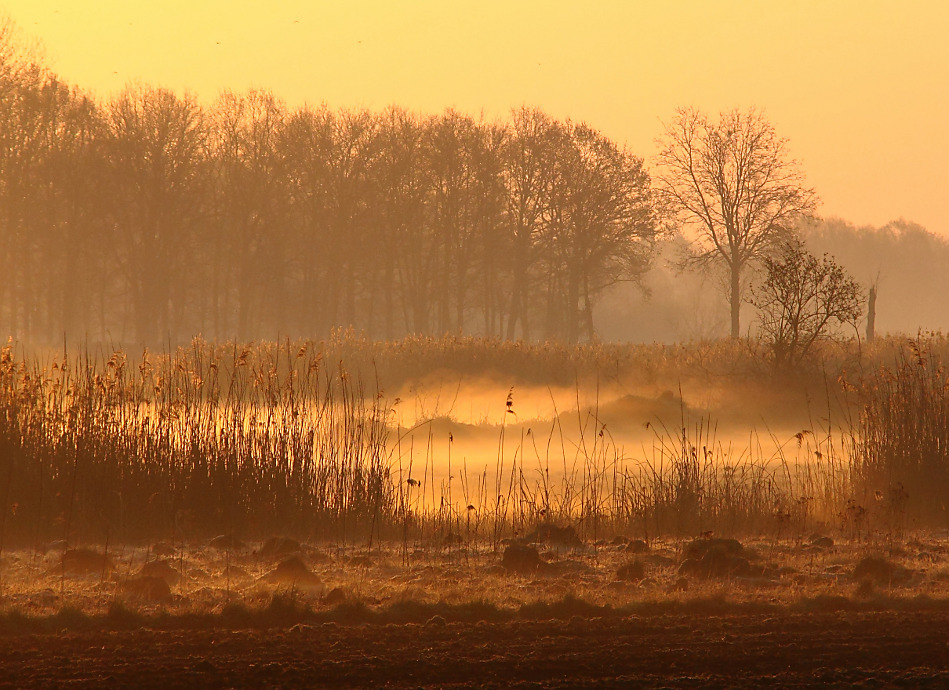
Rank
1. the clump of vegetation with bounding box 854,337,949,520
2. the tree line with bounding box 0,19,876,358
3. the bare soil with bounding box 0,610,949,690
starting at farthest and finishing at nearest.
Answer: the tree line with bounding box 0,19,876,358
the clump of vegetation with bounding box 854,337,949,520
the bare soil with bounding box 0,610,949,690

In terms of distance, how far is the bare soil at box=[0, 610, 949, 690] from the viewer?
5.27 m

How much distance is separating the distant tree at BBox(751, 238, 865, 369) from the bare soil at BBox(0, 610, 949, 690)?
1571 cm

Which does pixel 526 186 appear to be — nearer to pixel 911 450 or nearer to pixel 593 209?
pixel 593 209

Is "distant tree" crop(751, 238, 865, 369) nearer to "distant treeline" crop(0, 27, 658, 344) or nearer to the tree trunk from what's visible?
the tree trunk

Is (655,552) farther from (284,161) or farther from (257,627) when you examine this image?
(284,161)

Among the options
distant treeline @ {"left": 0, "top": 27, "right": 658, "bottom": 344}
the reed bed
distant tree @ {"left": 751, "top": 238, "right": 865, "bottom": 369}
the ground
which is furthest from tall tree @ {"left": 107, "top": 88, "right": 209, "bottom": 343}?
the ground

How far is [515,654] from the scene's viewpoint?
18.9 ft

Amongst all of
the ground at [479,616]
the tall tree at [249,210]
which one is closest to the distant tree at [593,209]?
the tall tree at [249,210]

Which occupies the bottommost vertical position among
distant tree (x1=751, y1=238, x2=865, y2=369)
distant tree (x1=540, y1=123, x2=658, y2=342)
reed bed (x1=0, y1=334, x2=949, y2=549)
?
reed bed (x1=0, y1=334, x2=949, y2=549)

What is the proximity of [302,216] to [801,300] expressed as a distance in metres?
28.6

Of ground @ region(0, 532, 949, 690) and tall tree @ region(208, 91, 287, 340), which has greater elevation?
tall tree @ region(208, 91, 287, 340)

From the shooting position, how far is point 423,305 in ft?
160

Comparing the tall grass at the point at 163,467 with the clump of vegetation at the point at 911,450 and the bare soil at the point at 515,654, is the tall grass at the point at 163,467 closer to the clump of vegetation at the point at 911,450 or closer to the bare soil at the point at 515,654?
the bare soil at the point at 515,654

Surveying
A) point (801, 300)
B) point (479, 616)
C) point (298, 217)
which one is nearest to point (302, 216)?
point (298, 217)
